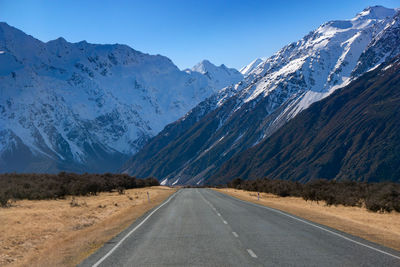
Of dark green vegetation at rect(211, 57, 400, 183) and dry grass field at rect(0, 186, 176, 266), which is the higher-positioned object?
dark green vegetation at rect(211, 57, 400, 183)

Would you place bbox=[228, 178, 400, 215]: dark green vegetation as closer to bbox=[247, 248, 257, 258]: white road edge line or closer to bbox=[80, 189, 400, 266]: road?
bbox=[80, 189, 400, 266]: road

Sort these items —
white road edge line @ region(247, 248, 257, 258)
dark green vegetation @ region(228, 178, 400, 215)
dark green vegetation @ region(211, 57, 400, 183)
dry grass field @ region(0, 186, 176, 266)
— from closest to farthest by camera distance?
white road edge line @ region(247, 248, 257, 258) → dry grass field @ region(0, 186, 176, 266) → dark green vegetation @ region(228, 178, 400, 215) → dark green vegetation @ region(211, 57, 400, 183)

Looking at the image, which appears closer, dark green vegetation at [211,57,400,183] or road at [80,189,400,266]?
road at [80,189,400,266]

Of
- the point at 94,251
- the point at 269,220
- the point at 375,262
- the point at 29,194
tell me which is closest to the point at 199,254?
the point at 94,251

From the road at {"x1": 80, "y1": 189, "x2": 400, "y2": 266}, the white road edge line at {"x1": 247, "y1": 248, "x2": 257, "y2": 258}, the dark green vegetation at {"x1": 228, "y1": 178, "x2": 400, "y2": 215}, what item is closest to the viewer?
the road at {"x1": 80, "y1": 189, "x2": 400, "y2": 266}

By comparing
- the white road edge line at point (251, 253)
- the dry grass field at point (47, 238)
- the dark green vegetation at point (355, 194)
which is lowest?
the dry grass field at point (47, 238)

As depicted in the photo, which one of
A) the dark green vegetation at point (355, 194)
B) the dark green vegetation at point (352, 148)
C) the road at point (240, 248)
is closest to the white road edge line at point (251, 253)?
the road at point (240, 248)

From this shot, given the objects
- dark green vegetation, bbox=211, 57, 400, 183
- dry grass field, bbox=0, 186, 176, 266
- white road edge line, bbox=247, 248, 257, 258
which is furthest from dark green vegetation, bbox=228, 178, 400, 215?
dark green vegetation, bbox=211, 57, 400, 183

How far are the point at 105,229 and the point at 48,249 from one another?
212 inches

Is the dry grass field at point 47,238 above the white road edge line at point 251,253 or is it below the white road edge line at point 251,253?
below

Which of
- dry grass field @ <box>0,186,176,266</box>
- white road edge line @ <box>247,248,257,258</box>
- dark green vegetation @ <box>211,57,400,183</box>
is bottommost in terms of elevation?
dry grass field @ <box>0,186,176,266</box>

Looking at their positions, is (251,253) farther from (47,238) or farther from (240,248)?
(47,238)

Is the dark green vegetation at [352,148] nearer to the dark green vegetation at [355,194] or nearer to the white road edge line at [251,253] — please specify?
the dark green vegetation at [355,194]

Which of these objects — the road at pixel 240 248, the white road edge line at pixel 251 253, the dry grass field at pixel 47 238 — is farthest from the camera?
the dry grass field at pixel 47 238
